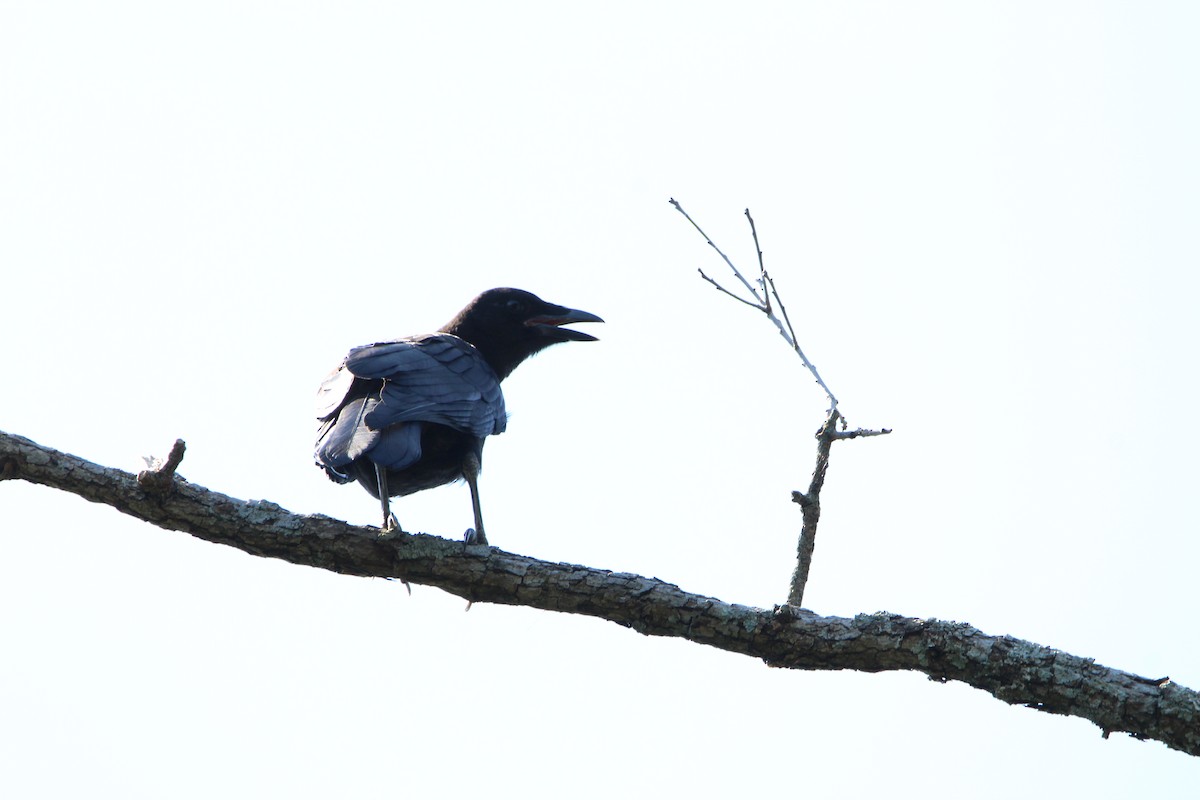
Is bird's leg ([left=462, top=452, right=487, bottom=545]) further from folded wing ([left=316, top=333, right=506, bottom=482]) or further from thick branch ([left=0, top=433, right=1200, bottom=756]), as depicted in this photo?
thick branch ([left=0, top=433, right=1200, bottom=756])

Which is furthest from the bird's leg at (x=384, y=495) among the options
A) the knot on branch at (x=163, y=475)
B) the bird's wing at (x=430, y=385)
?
the knot on branch at (x=163, y=475)

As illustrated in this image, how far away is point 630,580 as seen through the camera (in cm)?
434

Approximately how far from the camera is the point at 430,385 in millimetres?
5797

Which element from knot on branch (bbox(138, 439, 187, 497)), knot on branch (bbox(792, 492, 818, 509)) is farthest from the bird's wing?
knot on branch (bbox(792, 492, 818, 509))

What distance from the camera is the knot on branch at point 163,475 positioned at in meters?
4.37

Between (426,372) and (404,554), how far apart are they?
1.48 metres

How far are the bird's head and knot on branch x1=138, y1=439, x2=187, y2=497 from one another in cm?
320

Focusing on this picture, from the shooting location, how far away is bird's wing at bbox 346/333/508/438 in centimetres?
545

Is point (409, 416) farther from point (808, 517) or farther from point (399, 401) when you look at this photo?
point (808, 517)

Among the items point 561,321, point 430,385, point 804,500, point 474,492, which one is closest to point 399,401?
point 430,385

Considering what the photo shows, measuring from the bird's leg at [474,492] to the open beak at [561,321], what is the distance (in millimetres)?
1663

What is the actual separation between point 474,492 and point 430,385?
1.90 ft

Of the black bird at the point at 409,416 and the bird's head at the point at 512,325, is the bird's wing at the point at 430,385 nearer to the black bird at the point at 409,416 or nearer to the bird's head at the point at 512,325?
the black bird at the point at 409,416

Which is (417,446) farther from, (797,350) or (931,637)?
(931,637)
